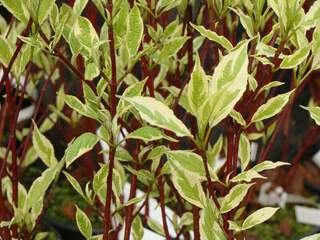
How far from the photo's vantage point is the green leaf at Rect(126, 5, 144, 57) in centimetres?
50

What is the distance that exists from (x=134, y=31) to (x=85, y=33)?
0.14 feet

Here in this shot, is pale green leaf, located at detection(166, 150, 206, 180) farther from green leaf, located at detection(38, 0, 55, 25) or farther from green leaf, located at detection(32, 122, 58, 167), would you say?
green leaf, located at detection(32, 122, 58, 167)

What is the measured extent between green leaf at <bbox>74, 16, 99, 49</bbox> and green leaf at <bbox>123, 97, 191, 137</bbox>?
0.10m

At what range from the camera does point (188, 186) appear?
0.51 metres

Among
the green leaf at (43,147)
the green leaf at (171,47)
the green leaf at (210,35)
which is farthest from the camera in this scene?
the green leaf at (43,147)

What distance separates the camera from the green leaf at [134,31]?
1.64 ft

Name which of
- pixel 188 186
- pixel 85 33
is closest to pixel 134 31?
pixel 85 33

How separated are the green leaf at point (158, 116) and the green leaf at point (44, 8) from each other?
150 mm

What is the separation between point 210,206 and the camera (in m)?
0.51

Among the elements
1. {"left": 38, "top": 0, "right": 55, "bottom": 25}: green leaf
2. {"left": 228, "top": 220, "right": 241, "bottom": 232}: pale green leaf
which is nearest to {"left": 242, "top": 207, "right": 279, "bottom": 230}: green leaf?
{"left": 228, "top": 220, "right": 241, "bottom": 232}: pale green leaf

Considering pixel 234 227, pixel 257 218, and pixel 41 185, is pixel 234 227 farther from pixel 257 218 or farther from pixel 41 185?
pixel 41 185

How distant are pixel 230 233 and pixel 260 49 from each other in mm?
174

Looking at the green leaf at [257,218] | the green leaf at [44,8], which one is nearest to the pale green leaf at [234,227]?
the green leaf at [257,218]

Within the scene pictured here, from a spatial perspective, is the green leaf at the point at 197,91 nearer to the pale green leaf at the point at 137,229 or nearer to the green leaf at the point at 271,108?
the green leaf at the point at 271,108
